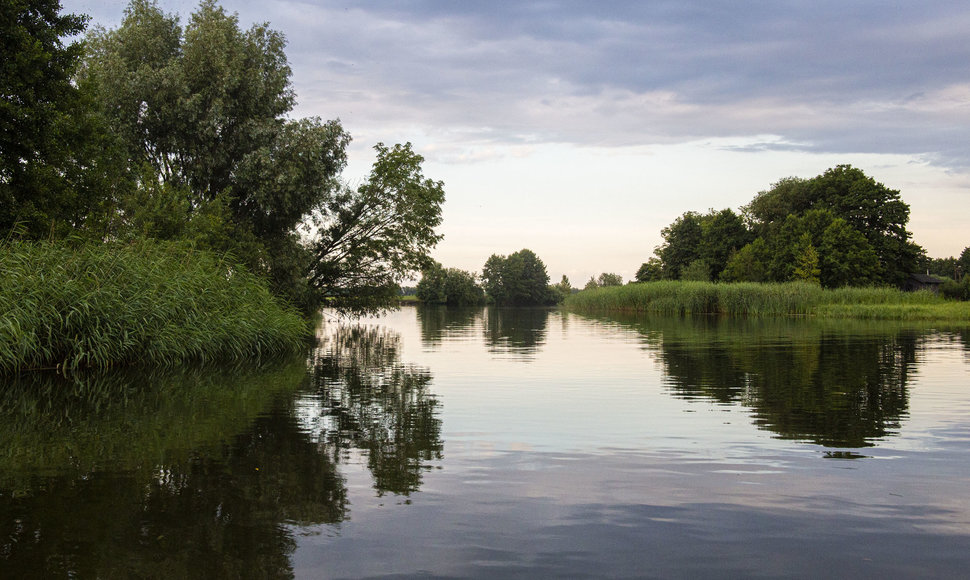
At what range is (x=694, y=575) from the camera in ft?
14.4

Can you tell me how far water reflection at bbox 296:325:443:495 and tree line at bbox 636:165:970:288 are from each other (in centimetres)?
6561

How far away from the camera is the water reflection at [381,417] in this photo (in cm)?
718

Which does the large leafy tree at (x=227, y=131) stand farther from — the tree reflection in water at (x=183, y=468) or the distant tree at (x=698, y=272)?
the distant tree at (x=698, y=272)

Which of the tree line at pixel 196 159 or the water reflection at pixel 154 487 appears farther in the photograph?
the tree line at pixel 196 159

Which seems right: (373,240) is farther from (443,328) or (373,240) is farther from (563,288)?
(563,288)

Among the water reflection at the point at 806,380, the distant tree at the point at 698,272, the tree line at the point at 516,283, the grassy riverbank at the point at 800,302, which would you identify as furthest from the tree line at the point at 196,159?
the tree line at the point at 516,283

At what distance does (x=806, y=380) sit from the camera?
14.4m

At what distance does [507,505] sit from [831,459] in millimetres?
3906

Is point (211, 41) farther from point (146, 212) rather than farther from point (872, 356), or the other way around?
point (872, 356)

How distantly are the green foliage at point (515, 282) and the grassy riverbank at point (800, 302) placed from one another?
10198cm

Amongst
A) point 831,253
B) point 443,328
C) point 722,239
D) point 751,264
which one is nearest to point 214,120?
point 443,328

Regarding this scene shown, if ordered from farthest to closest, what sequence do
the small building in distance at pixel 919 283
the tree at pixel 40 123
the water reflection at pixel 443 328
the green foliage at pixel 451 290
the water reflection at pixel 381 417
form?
1. the green foliage at pixel 451 290
2. the small building in distance at pixel 919 283
3. the water reflection at pixel 443 328
4. the tree at pixel 40 123
5. the water reflection at pixel 381 417

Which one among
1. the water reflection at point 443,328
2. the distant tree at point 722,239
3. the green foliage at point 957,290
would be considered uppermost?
the distant tree at point 722,239

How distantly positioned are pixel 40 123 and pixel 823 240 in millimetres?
71257
